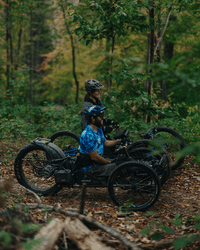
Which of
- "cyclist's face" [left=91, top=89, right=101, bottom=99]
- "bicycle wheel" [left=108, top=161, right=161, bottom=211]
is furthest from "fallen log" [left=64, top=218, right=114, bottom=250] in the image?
"cyclist's face" [left=91, top=89, right=101, bottom=99]

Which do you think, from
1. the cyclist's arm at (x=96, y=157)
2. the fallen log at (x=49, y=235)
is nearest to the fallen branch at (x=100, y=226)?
the fallen log at (x=49, y=235)

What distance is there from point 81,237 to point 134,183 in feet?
5.27

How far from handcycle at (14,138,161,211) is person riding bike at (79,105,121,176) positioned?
0.04 meters

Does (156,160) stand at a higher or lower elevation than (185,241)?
higher

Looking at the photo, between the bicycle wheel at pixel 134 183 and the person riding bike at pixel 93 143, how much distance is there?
307 millimetres

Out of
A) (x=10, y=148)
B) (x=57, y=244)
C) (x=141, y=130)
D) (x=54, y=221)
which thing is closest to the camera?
(x=57, y=244)

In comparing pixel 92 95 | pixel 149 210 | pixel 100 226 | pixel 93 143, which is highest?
pixel 92 95

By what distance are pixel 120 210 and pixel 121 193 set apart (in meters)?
0.68

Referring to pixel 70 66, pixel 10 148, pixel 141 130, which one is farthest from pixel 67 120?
pixel 70 66

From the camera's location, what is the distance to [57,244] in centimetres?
255

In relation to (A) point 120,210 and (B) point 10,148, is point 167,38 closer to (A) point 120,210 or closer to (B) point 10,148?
(B) point 10,148

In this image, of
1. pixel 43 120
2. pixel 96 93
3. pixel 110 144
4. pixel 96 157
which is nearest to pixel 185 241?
pixel 96 157

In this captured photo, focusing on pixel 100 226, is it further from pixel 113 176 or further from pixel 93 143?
pixel 93 143

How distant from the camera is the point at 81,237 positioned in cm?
254
